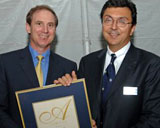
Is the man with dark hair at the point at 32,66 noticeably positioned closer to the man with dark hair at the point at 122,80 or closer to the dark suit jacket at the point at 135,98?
the man with dark hair at the point at 122,80

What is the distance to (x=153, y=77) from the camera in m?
1.86

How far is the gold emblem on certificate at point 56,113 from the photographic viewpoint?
6.21 feet

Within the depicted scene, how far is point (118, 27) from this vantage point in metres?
2.02

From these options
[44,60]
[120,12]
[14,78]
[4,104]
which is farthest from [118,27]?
[4,104]

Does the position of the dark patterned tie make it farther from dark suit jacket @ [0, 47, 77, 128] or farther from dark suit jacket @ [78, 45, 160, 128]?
dark suit jacket @ [0, 47, 77, 128]

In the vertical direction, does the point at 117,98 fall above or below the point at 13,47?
below

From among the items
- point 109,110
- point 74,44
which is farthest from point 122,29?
point 74,44

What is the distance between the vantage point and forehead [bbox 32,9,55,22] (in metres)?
2.16

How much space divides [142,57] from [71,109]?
745 millimetres

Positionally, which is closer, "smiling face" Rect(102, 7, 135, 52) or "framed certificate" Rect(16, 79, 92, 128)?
"framed certificate" Rect(16, 79, 92, 128)

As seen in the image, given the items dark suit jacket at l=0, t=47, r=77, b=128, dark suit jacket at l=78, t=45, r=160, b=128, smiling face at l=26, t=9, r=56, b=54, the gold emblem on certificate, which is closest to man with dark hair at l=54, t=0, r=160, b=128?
dark suit jacket at l=78, t=45, r=160, b=128

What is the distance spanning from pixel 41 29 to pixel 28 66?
0.36m

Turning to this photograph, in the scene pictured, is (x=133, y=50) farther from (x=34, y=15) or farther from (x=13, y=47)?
(x=13, y=47)

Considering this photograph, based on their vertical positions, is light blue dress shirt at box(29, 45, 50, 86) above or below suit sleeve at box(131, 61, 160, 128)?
above
